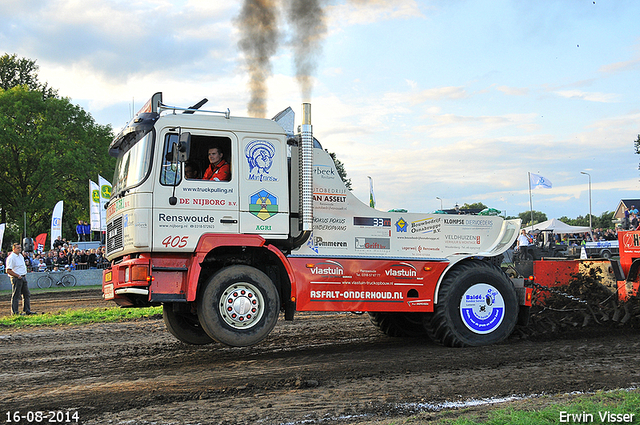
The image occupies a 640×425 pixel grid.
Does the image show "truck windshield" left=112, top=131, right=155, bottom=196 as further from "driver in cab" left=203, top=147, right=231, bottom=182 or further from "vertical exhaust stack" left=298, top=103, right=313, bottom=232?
"vertical exhaust stack" left=298, top=103, right=313, bottom=232

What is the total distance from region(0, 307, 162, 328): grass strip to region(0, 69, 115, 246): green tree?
1333 inches

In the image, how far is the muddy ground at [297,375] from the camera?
5.02m

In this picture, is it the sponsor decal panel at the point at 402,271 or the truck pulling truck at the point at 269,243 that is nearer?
the truck pulling truck at the point at 269,243

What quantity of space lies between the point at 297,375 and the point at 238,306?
4.00 ft

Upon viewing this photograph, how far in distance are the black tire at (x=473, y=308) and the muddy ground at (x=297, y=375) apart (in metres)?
0.23

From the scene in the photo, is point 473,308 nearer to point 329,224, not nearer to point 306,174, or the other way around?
point 329,224

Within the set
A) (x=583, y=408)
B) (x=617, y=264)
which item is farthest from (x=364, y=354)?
(x=617, y=264)

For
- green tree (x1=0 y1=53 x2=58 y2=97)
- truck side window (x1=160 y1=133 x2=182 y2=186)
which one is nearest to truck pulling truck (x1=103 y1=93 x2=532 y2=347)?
truck side window (x1=160 y1=133 x2=182 y2=186)

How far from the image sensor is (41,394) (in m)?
5.70

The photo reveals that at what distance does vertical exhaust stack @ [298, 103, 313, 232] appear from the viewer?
740 centimetres

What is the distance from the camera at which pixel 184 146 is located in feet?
22.4

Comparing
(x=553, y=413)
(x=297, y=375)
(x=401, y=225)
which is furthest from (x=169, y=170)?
(x=553, y=413)

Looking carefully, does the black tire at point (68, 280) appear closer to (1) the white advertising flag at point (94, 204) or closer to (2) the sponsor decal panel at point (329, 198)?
(1) the white advertising flag at point (94, 204)

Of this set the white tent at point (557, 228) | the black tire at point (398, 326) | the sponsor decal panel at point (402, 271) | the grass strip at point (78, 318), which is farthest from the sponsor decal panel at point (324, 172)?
the white tent at point (557, 228)
